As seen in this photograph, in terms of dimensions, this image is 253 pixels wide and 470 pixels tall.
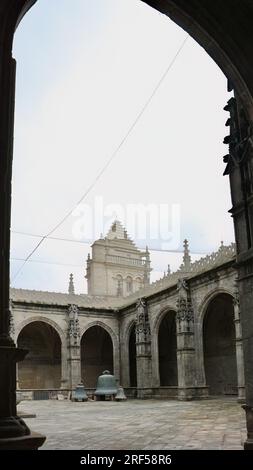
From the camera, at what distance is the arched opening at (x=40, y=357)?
34938mm

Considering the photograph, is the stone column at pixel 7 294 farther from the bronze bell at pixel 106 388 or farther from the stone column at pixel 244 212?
the bronze bell at pixel 106 388

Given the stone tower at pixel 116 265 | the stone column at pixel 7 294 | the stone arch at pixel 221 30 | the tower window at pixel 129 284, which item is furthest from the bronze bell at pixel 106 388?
the tower window at pixel 129 284

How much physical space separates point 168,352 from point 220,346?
569 cm

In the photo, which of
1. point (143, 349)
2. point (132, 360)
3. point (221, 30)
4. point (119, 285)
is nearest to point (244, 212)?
point (221, 30)

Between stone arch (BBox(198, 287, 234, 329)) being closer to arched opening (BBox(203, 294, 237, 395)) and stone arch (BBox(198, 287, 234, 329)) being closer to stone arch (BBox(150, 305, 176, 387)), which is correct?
arched opening (BBox(203, 294, 237, 395))

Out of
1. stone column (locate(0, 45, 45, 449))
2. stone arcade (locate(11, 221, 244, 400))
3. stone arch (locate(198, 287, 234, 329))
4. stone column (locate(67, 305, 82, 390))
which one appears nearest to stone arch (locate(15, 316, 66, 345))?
stone arcade (locate(11, 221, 244, 400))

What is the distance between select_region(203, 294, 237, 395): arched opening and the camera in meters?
27.4

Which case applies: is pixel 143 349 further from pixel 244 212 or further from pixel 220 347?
pixel 244 212

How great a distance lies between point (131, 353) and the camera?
34.4 m

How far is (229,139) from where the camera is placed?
23.0 feet

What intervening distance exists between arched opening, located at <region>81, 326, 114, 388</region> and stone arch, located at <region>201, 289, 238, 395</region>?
10239 millimetres
